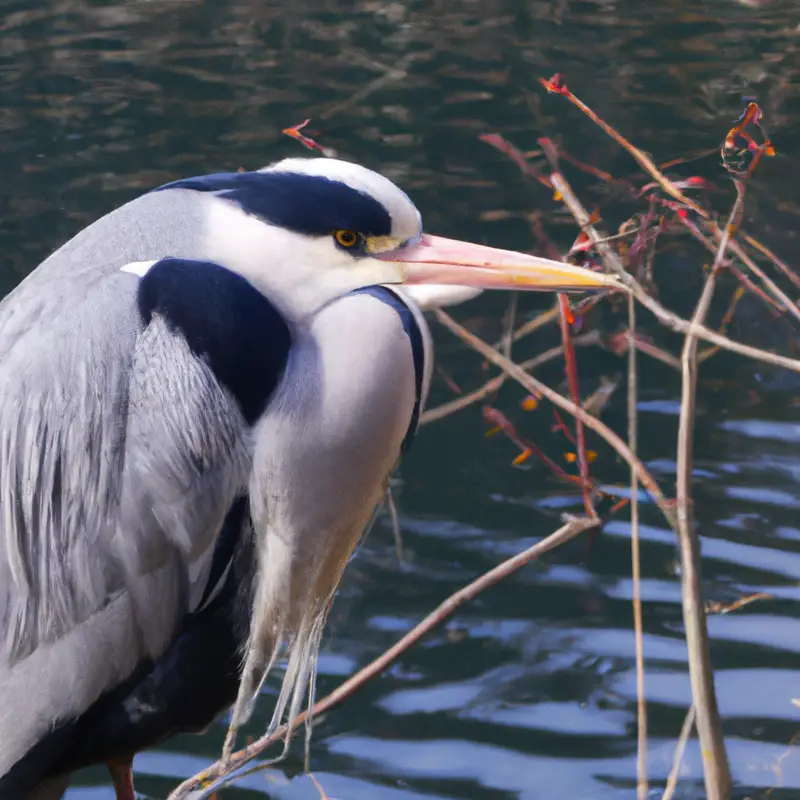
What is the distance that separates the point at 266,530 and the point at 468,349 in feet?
12.1

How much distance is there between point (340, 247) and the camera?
5.56 feet

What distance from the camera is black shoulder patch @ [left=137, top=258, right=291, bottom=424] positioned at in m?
1.64

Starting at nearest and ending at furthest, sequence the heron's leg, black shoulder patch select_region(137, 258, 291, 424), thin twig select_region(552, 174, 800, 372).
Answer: black shoulder patch select_region(137, 258, 291, 424) < thin twig select_region(552, 174, 800, 372) < the heron's leg

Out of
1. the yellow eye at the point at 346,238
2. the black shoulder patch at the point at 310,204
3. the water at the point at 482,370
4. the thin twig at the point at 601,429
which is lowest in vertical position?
the water at the point at 482,370

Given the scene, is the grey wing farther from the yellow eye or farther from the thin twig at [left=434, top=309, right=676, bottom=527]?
the thin twig at [left=434, top=309, right=676, bottom=527]

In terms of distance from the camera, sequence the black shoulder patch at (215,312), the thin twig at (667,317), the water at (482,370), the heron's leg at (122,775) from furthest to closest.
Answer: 1. the water at (482,370)
2. the heron's leg at (122,775)
3. the thin twig at (667,317)
4. the black shoulder patch at (215,312)

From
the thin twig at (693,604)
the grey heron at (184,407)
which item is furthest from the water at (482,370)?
the grey heron at (184,407)

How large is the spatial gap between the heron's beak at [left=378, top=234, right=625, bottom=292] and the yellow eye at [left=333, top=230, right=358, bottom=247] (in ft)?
0.14

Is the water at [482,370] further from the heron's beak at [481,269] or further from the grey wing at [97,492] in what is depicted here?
the heron's beak at [481,269]

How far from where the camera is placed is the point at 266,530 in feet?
5.84

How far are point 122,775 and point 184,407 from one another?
2.24ft

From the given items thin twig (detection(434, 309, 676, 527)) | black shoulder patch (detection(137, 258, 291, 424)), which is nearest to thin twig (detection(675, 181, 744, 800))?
thin twig (detection(434, 309, 676, 527))

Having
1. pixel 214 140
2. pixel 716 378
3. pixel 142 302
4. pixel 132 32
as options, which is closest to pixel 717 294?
pixel 716 378

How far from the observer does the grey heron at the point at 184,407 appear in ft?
5.42
